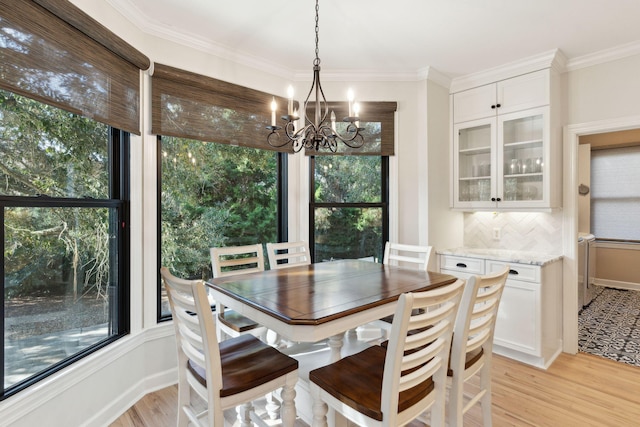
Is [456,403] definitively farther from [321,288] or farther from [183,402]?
[183,402]

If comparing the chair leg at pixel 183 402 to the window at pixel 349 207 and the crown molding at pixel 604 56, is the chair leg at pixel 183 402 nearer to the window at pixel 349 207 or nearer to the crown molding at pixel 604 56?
the window at pixel 349 207

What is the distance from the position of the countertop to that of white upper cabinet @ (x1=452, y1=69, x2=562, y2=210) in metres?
0.44

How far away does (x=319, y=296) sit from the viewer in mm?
1703

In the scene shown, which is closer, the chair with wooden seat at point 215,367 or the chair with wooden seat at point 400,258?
the chair with wooden seat at point 215,367

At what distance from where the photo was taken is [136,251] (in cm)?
233

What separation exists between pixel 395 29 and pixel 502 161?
5.33 ft

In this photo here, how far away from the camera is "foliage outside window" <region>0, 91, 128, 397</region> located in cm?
162

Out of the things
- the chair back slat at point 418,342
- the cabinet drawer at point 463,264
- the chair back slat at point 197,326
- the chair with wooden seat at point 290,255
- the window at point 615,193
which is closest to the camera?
the chair back slat at point 418,342

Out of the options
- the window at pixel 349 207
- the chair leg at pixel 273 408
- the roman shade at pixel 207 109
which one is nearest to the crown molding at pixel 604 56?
the window at pixel 349 207

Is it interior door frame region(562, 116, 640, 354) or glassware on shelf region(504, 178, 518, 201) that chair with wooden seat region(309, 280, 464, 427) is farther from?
interior door frame region(562, 116, 640, 354)

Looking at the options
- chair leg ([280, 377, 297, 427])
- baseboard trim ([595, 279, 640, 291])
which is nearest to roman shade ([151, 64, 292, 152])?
chair leg ([280, 377, 297, 427])

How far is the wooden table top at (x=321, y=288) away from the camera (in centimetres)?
148

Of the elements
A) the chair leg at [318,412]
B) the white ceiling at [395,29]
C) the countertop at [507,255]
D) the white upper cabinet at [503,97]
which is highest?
the white ceiling at [395,29]

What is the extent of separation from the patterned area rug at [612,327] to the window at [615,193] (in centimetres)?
102
